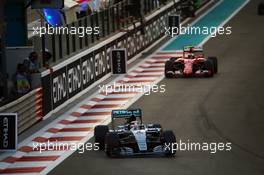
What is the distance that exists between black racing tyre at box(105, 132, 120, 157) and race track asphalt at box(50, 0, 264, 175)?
19 centimetres

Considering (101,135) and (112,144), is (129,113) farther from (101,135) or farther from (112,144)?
(112,144)

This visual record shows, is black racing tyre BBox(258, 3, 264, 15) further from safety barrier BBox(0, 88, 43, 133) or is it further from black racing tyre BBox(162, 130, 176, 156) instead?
black racing tyre BBox(162, 130, 176, 156)

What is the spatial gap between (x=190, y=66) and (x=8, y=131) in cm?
1249

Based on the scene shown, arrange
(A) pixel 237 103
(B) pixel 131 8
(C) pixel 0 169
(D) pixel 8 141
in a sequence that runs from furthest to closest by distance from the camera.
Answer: (B) pixel 131 8 → (A) pixel 237 103 → (D) pixel 8 141 → (C) pixel 0 169

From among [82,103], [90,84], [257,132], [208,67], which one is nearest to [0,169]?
[257,132]

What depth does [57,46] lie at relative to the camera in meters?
29.4

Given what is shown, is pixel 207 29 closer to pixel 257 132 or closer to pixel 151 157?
pixel 257 132

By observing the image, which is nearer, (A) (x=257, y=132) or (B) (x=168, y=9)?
(A) (x=257, y=132)

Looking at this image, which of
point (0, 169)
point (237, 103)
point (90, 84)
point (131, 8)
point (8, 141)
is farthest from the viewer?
point (131, 8)

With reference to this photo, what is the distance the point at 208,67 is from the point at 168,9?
15.2m

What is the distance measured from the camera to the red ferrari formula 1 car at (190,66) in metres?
33.3

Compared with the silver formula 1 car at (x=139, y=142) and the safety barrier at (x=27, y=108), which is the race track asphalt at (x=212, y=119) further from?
the safety barrier at (x=27, y=108)

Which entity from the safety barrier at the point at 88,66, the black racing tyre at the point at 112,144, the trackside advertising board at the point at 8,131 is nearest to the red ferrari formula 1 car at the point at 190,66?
the safety barrier at the point at 88,66

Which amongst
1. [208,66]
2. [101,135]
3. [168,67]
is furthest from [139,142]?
[168,67]
